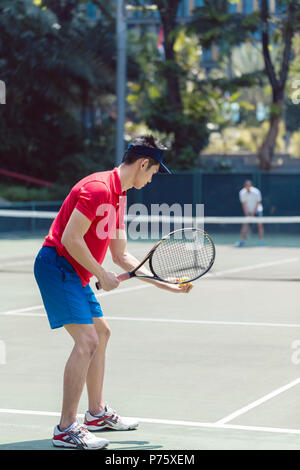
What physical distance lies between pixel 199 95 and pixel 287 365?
2771cm

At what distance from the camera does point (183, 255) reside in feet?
23.9

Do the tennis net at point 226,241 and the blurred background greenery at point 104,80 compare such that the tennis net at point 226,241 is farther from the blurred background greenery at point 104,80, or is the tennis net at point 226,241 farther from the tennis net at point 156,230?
the blurred background greenery at point 104,80

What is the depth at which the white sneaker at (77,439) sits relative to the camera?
5.68 metres

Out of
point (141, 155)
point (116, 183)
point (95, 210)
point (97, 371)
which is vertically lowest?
point (97, 371)

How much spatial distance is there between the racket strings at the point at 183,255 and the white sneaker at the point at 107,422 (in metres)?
0.96

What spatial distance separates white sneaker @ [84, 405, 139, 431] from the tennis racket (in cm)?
91

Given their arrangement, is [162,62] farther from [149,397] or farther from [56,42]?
[149,397]

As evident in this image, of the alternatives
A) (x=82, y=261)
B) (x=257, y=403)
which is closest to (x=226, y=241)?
(x=257, y=403)

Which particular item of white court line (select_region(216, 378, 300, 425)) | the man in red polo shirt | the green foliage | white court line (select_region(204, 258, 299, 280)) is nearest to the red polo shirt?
the man in red polo shirt

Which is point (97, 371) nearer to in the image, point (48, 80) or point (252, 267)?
point (252, 267)

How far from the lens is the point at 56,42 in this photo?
34.4m

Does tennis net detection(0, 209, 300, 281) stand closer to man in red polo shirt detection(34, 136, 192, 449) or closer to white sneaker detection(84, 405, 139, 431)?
white sneaker detection(84, 405, 139, 431)

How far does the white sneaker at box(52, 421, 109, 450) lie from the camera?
223 inches

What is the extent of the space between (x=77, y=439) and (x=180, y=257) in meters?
1.94
